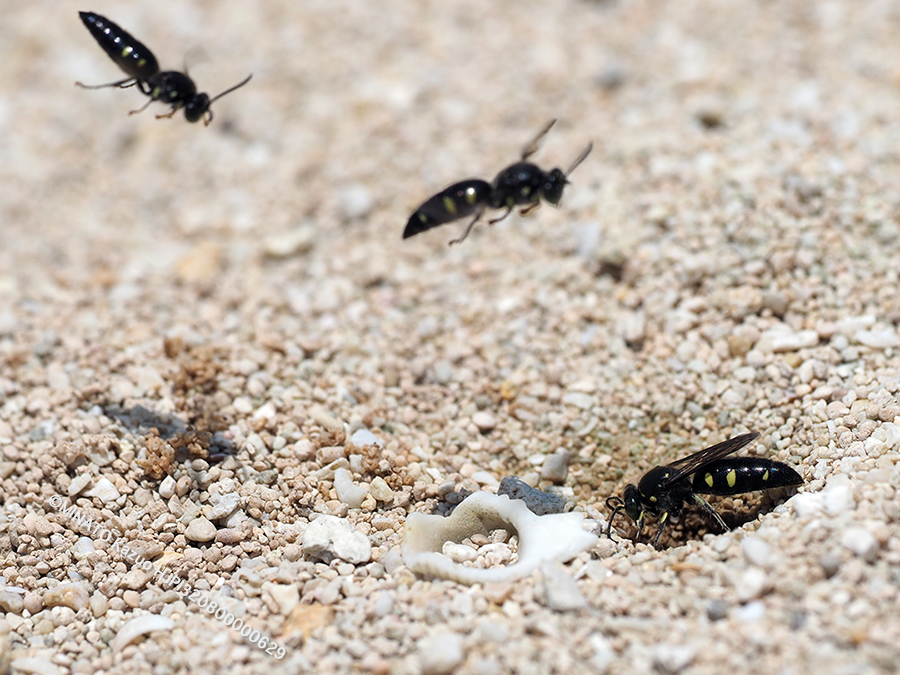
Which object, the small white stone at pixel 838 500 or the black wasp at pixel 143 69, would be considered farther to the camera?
the black wasp at pixel 143 69

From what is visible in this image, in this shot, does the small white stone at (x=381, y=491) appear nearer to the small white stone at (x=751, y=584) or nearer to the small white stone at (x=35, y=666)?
the small white stone at (x=35, y=666)

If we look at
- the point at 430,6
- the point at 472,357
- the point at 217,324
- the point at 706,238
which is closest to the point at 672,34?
the point at 430,6

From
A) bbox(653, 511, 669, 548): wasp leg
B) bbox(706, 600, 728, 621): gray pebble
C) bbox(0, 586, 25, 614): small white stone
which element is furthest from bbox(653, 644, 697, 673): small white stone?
bbox(0, 586, 25, 614): small white stone

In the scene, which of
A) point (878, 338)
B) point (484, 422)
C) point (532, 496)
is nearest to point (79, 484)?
point (484, 422)

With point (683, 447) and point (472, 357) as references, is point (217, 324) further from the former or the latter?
point (683, 447)

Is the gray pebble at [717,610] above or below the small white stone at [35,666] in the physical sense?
above

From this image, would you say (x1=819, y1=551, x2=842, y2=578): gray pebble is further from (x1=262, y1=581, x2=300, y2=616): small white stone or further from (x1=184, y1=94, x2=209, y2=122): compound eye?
(x1=184, y1=94, x2=209, y2=122): compound eye

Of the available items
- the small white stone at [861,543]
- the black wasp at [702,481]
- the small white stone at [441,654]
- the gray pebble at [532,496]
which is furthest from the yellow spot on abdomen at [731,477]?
the small white stone at [441,654]

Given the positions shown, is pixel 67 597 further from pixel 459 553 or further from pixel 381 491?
pixel 459 553
